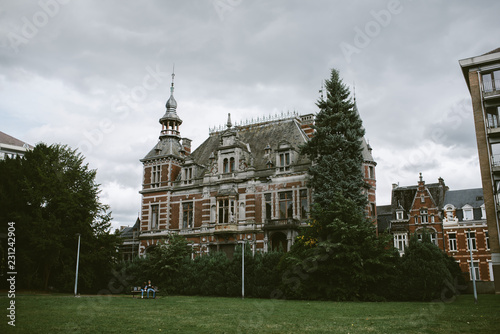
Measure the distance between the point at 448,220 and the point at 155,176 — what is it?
1365 inches

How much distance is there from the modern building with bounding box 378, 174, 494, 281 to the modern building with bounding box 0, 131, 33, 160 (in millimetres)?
47838

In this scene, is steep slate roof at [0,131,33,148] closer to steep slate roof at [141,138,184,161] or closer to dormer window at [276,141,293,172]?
steep slate roof at [141,138,184,161]

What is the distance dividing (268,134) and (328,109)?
11.2m

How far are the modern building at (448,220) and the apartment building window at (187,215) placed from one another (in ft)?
72.8

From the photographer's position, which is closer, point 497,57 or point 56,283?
point 497,57

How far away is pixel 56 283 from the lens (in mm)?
35469

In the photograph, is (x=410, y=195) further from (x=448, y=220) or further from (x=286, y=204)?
(x=286, y=204)

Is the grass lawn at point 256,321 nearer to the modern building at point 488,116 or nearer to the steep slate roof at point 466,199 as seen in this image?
the modern building at point 488,116

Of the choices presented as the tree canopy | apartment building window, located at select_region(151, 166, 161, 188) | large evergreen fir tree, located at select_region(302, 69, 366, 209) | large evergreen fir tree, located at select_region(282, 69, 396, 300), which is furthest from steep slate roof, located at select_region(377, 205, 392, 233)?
the tree canopy

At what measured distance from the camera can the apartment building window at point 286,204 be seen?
3997 centimetres

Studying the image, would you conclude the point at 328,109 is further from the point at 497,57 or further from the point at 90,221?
the point at 90,221

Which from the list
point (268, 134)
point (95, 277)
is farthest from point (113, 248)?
point (268, 134)

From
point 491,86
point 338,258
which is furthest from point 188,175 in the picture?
point 491,86

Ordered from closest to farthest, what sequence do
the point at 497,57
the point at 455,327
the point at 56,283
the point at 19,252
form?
the point at 455,327 < the point at 497,57 < the point at 19,252 < the point at 56,283
